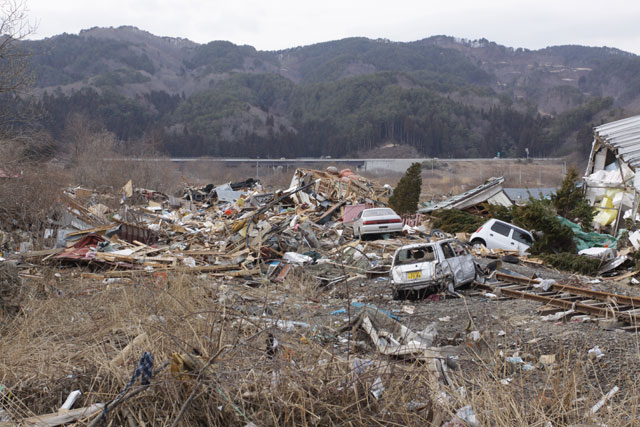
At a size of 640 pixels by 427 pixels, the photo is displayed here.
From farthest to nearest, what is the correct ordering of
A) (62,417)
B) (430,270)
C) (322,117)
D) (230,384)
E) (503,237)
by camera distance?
(322,117)
(503,237)
(430,270)
(230,384)
(62,417)

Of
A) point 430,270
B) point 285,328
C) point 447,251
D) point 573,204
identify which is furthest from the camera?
point 573,204

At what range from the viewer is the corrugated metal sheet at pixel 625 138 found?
22.0m

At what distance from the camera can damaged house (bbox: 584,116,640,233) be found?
906 inches

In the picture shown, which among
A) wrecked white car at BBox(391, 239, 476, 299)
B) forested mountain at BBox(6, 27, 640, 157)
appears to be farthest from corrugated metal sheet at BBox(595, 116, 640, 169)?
forested mountain at BBox(6, 27, 640, 157)

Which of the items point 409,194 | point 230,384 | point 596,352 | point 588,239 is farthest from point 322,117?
point 230,384

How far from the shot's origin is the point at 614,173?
26391mm

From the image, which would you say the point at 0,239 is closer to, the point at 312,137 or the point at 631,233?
the point at 631,233

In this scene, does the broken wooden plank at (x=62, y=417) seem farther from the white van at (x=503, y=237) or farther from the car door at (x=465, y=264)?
the white van at (x=503, y=237)

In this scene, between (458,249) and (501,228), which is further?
(501,228)

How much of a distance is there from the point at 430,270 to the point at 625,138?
16615 mm

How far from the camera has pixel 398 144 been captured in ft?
385

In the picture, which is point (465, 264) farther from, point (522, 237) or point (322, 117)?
point (322, 117)

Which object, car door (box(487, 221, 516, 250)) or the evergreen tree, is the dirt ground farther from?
the evergreen tree

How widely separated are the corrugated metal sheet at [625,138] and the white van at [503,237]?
5192mm
